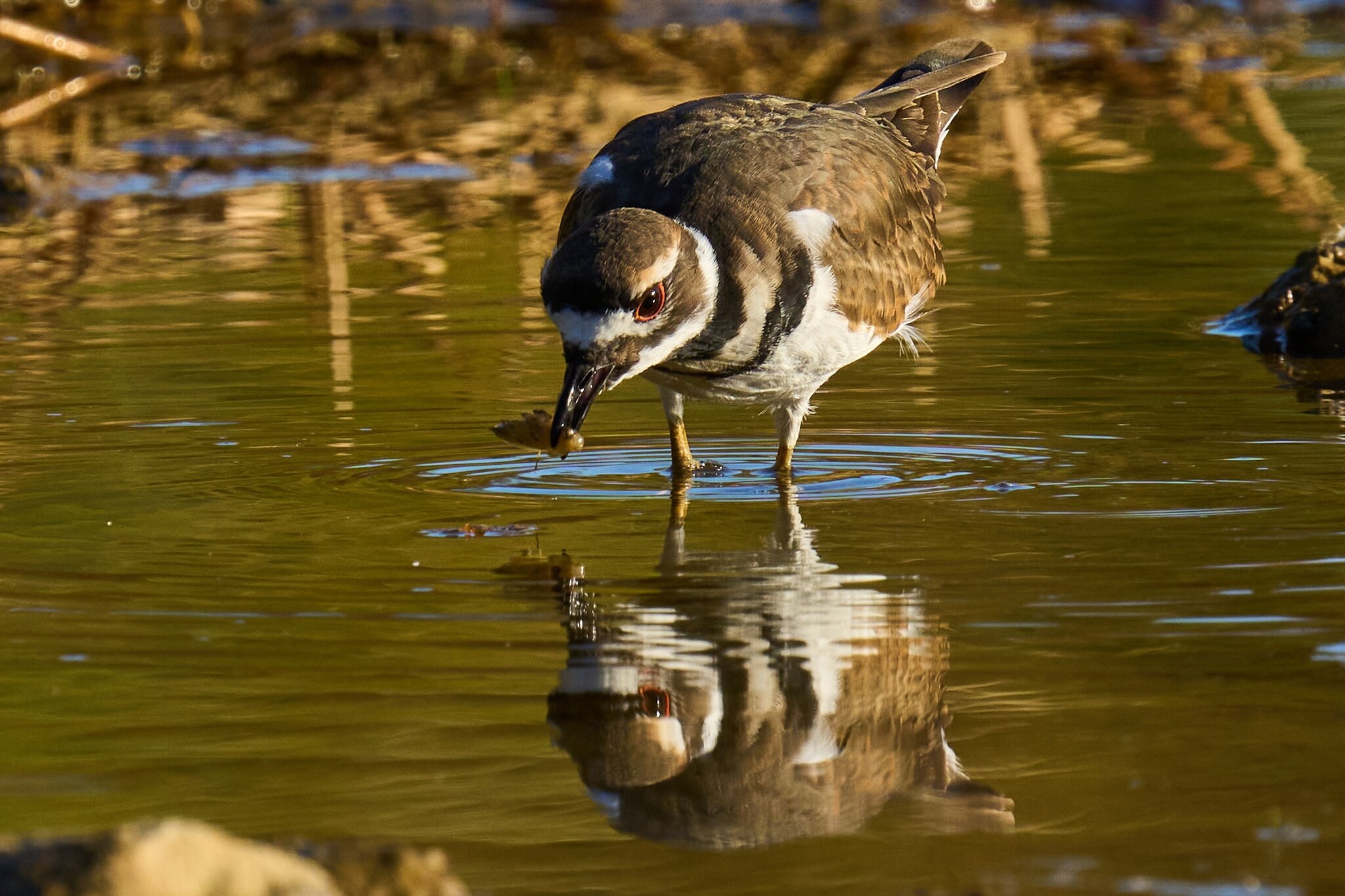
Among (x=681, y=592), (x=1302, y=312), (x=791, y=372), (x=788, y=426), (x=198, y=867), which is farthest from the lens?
(x=1302, y=312)

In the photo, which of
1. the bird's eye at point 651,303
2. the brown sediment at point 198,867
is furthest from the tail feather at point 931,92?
the brown sediment at point 198,867

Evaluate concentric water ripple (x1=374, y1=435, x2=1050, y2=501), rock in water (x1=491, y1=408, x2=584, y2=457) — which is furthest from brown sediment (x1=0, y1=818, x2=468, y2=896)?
concentric water ripple (x1=374, y1=435, x2=1050, y2=501)

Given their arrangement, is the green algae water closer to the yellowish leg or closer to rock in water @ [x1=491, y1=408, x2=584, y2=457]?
the yellowish leg

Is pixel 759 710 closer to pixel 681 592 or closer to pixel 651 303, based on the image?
pixel 681 592

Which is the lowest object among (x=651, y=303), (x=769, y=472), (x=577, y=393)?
(x=769, y=472)

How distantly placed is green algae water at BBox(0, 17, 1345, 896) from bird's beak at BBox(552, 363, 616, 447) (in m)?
0.35

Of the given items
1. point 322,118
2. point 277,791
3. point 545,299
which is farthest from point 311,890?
point 322,118

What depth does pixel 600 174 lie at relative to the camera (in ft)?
21.8

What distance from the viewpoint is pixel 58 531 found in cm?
601

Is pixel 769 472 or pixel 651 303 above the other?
pixel 651 303

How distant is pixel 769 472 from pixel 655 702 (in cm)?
278

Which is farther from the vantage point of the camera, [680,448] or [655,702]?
[680,448]

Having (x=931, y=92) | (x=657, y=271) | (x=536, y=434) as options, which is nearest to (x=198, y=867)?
(x=657, y=271)

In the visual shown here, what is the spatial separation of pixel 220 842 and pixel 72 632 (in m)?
2.25
